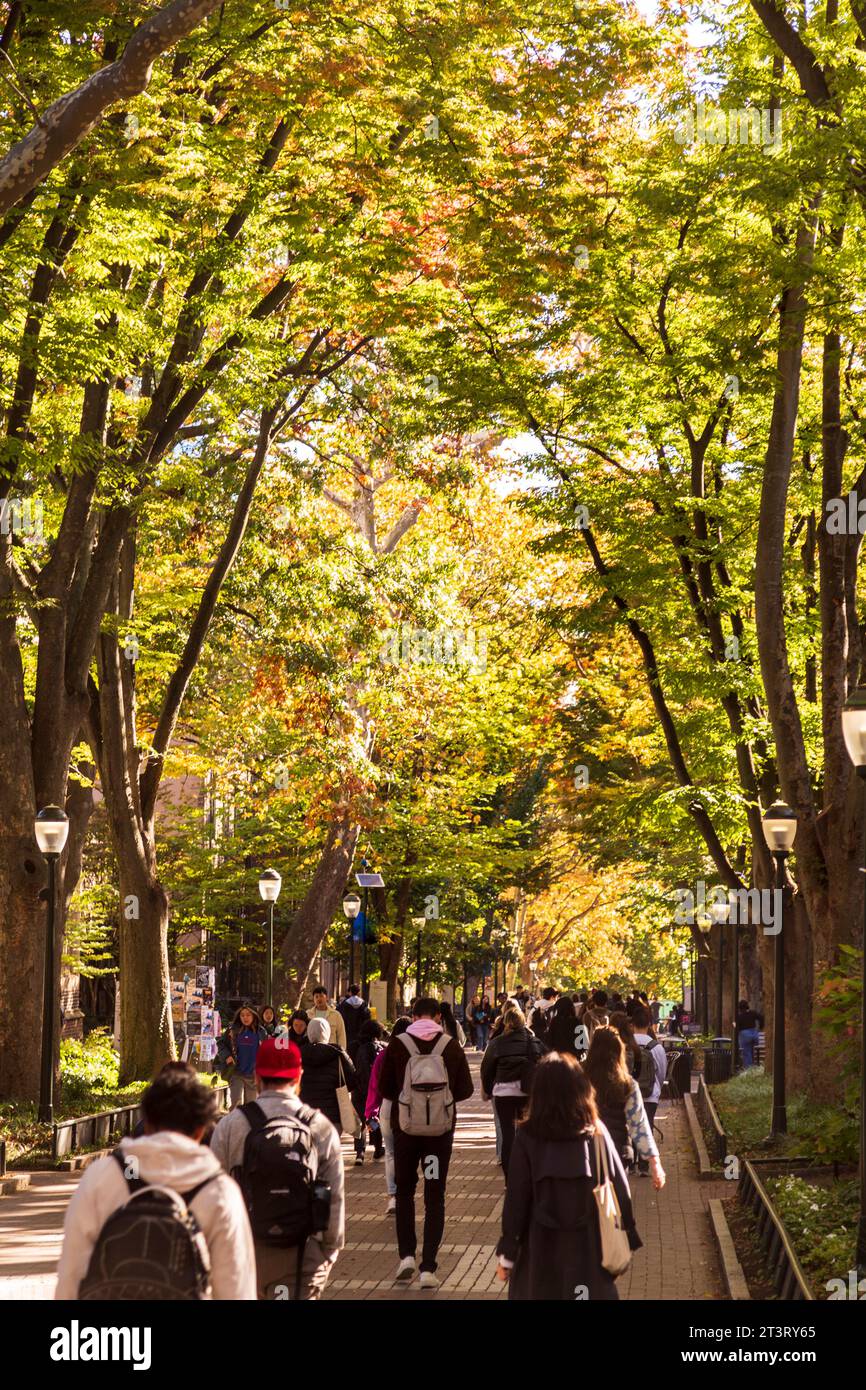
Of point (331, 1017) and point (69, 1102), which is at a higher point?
point (331, 1017)

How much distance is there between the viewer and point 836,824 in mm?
18109

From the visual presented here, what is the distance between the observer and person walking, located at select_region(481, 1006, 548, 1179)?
575 inches

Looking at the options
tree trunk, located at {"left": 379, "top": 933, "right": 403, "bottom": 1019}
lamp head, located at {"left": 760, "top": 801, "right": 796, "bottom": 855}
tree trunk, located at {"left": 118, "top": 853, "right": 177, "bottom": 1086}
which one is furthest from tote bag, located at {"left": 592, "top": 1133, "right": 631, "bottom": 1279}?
tree trunk, located at {"left": 379, "top": 933, "right": 403, "bottom": 1019}

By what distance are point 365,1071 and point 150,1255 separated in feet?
53.7

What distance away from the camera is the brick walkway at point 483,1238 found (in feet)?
38.5

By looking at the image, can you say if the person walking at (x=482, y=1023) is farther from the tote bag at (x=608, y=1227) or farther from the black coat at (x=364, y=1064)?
the tote bag at (x=608, y=1227)

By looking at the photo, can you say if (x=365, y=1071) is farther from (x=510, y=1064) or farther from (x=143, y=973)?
(x=510, y=1064)

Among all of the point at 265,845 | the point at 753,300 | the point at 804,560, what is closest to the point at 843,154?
the point at 753,300

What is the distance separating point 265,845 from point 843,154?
2955cm

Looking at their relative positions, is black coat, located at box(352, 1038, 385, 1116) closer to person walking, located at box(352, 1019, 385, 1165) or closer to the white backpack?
person walking, located at box(352, 1019, 385, 1165)

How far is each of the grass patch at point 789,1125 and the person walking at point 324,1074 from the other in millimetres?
3641

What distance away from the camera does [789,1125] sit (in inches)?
729

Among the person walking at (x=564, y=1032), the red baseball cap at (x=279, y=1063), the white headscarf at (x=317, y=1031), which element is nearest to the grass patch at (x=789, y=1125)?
the person walking at (x=564, y=1032)

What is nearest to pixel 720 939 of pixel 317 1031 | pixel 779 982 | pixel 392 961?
pixel 392 961
